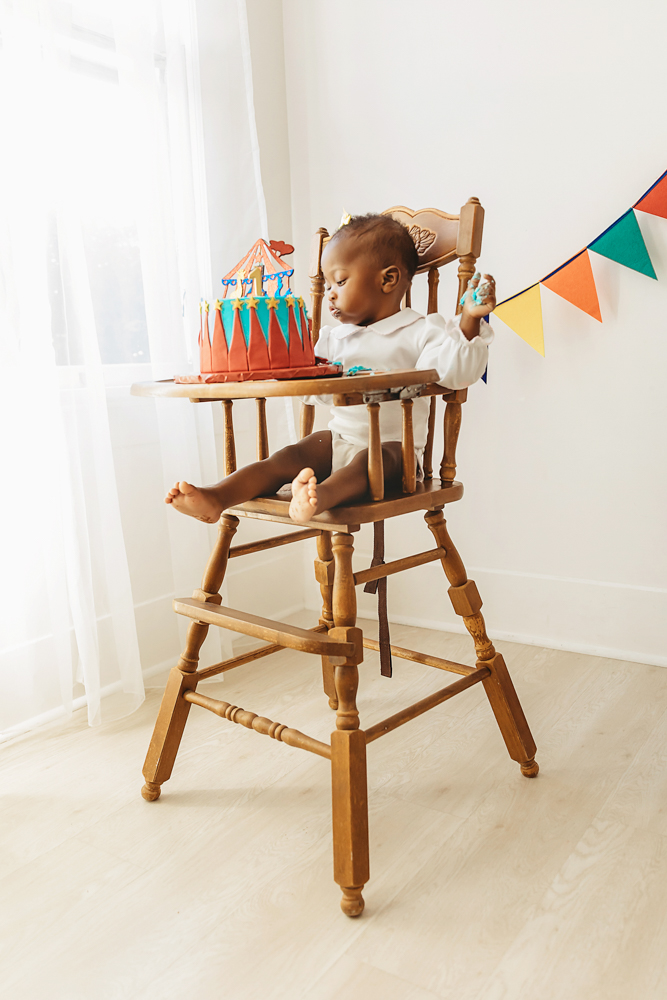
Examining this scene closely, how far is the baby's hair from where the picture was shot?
52.4 inches

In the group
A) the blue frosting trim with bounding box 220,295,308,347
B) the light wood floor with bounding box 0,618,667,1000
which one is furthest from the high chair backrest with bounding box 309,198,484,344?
the light wood floor with bounding box 0,618,667,1000

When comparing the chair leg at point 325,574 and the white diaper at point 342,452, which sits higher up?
the white diaper at point 342,452

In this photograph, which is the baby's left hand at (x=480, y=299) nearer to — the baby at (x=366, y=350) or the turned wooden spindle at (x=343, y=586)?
the baby at (x=366, y=350)

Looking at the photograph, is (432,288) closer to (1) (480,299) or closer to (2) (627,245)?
(1) (480,299)

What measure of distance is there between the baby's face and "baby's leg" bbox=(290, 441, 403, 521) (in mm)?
249

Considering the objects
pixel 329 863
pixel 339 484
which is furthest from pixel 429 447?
pixel 329 863

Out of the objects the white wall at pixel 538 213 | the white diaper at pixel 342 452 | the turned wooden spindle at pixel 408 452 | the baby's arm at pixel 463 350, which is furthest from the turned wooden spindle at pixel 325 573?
the white wall at pixel 538 213

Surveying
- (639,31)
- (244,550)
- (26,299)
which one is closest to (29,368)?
(26,299)

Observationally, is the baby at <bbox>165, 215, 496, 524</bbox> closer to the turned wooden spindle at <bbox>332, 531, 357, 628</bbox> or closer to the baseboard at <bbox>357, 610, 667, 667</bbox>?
the turned wooden spindle at <bbox>332, 531, 357, 628</bbox>

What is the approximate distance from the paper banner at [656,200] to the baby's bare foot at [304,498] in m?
1.11

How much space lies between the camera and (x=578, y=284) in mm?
1810

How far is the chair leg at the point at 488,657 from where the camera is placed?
4.45 feet

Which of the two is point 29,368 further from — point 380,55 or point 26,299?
point 380,55

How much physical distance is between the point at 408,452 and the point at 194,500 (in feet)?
1.13
